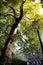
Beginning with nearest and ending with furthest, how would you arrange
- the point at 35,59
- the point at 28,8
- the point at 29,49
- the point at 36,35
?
the point at 28,8, the point at 35,59, the point at 36,35, the point at 29,49

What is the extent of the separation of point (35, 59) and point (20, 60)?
821 mm

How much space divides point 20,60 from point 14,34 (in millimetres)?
2412

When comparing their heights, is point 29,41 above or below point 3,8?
below

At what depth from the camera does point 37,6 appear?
6992 mm

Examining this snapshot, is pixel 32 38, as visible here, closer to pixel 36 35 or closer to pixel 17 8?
pixel 36 35

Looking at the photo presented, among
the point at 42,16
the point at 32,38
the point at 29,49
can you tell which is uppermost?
the point at 42,16

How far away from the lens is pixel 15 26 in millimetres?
7066

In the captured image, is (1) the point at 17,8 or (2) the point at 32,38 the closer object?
(1) the point at 17,8

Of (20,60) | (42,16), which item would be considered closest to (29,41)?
(20,60)

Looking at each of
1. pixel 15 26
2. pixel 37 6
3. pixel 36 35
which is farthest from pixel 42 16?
pixel 36 35

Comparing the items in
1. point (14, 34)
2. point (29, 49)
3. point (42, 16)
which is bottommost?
point (29, 49)

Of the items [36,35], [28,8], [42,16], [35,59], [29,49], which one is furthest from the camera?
[29,49]

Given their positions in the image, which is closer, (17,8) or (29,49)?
(17,8)

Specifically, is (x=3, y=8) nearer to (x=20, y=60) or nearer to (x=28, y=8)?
(x=28, y=8)
